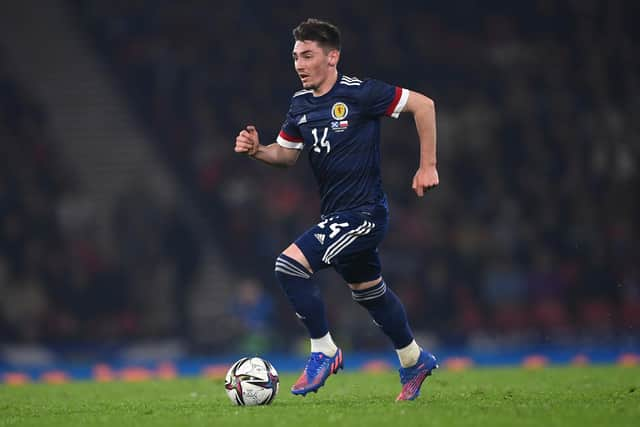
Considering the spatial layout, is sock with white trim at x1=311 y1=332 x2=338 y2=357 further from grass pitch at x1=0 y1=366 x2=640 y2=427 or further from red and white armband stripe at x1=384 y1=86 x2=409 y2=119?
red and white armband stripe at x1=384 y1=86 x2=409 y2=119

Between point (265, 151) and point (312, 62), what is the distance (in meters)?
0.74

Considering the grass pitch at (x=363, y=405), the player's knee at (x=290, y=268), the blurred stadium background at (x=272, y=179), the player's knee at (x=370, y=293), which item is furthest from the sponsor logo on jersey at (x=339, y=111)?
the blurred stadium background at (x=272, y=179)

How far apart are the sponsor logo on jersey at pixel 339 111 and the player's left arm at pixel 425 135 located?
388 millimetres

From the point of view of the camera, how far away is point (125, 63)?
21234 millimetres

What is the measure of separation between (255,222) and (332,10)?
15.6 feet

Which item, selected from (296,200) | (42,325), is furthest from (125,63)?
(42,325)

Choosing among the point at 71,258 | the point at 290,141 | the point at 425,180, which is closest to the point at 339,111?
the point at 290,141

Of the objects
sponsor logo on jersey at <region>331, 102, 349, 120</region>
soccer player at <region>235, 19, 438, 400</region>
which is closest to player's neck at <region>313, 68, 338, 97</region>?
soccer player at <region>235, 19, 438, 400</region>

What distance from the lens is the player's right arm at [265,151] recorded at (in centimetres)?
753

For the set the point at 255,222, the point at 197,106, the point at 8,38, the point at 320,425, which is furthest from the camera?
the point at 8,38

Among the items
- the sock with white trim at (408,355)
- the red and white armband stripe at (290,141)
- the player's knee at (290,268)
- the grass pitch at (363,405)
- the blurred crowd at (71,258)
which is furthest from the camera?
the blurred crowd at (71,258)

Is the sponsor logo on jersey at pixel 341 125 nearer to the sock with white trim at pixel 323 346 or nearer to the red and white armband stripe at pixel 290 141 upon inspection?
the red and white armband stripe at pixel 290 141

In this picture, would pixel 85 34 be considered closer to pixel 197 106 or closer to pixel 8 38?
pixel 8 38

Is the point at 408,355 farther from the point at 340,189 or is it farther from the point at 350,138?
the point at 350,138
